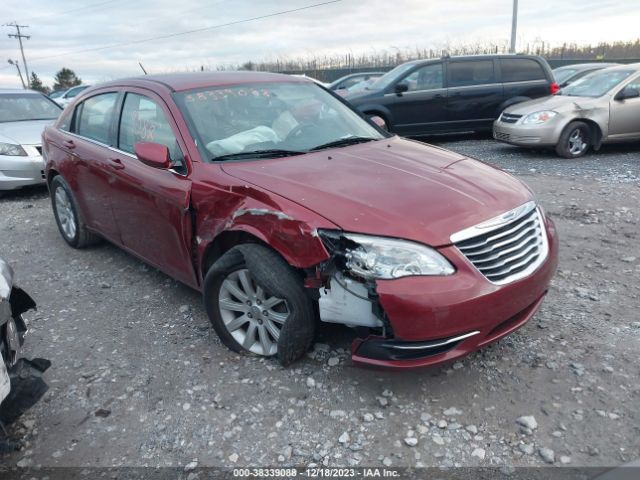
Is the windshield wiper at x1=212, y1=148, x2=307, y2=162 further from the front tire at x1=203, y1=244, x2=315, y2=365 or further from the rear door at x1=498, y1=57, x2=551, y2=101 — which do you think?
the rear door at x1=498, y1=57, x2=551, y2=101

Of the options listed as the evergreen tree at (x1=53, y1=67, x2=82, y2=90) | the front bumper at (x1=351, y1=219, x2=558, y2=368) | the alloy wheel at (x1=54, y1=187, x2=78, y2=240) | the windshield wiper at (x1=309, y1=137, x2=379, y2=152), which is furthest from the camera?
the evergreen tree at (x1=53, y1=67, x2=82, y2=90)

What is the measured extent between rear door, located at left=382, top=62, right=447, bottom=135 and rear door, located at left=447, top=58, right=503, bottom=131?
17 centimetres

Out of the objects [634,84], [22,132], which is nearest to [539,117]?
[634,84]

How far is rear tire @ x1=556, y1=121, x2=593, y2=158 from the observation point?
8461 mm

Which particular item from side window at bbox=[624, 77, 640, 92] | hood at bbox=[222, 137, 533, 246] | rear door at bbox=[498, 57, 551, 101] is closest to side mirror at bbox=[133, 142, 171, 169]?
hood at bbox=[222, 137, 533, 246]

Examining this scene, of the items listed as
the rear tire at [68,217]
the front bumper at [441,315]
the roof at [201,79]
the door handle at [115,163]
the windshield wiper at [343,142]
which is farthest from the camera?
the rear tire at [68,217]

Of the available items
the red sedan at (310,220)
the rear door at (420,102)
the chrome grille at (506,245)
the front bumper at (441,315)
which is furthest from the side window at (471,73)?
the front bumper at (441,315)

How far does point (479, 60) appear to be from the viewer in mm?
10094

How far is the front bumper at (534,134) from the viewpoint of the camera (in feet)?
27.5

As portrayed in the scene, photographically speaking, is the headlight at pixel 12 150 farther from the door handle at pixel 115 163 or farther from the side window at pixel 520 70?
the side window at pixel 520 70

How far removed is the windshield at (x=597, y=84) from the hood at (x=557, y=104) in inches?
10.8

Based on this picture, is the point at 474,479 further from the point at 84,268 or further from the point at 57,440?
the point at 84,268

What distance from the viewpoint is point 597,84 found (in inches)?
354

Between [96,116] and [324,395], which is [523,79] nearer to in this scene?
[96,116]
